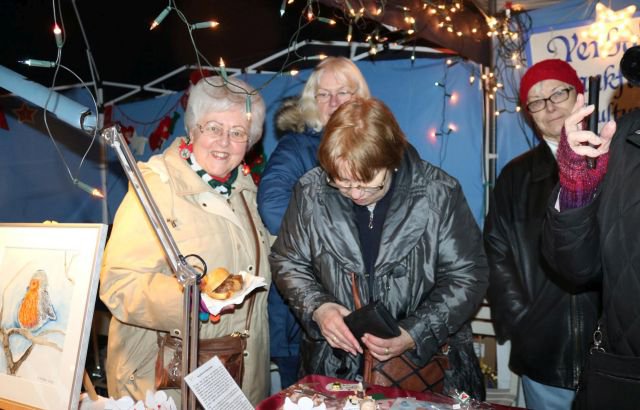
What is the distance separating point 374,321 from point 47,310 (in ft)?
3.01

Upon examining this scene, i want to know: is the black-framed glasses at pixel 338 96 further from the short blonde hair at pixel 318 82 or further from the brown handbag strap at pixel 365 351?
the brown handbag strap at pixel 365 351

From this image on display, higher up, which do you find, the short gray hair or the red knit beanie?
the red knit beanie

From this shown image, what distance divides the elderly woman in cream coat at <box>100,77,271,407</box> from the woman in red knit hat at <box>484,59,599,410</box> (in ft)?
3.54

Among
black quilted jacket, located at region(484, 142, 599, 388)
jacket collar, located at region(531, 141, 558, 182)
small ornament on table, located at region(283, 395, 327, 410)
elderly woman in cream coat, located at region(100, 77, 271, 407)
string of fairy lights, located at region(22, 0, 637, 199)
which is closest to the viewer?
small ornament on table, located at region(283, 395, 327, 410)

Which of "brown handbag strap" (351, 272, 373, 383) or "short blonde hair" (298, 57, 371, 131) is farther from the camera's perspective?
"short blonde hair" (298, 57, 371, 131)

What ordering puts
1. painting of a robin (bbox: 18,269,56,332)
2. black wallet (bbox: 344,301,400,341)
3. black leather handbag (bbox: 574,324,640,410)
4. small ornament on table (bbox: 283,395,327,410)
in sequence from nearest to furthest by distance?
black leather handbag (bbox: 574,324,640,410), small ornament on table (bbox: 283,395,327,410), painting of a robin (bbox: 18,269,56,332), black wallet (bbox: 344,301,400,341)

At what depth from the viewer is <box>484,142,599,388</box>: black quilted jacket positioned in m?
2.18

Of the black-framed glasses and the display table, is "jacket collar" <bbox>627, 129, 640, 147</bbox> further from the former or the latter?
the black-framed glasses

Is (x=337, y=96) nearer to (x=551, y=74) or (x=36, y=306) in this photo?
(x=551, y=74)

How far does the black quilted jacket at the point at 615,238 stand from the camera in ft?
3.75

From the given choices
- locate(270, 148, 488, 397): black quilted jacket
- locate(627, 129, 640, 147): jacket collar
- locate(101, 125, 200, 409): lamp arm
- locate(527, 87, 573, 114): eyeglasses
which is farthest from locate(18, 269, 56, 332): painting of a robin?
locate(527, 87, 573, 114): eyeglasses

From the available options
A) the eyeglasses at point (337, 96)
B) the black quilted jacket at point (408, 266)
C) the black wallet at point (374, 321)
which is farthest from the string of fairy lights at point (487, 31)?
Result: the black wallet at point (374, 321)

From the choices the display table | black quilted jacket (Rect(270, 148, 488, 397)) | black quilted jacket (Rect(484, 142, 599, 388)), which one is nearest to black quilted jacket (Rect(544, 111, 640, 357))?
the display table

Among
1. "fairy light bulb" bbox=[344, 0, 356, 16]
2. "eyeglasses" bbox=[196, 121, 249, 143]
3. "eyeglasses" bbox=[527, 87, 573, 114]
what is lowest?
"eyeglasses" bbox=[196, 121, 249, 143]
